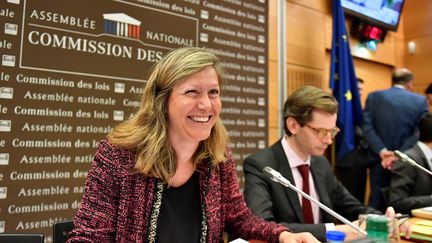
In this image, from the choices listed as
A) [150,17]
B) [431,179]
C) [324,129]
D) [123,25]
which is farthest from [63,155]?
[431,179]

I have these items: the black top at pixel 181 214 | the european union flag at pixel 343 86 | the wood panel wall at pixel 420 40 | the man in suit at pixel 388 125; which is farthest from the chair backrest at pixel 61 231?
the wood panel wall at pixel 420 40

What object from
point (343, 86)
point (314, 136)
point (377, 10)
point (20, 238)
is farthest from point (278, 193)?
point (377, 10)

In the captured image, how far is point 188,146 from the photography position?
1379 mm

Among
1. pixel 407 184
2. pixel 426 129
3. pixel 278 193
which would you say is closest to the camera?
pixel 278 193

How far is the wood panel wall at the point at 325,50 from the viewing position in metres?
3.25

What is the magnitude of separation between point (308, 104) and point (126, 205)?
1193mm

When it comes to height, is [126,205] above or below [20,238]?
above

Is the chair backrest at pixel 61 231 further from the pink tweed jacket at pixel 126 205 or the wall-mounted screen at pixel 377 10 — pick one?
the wall-mounted screen at pixel 377 10

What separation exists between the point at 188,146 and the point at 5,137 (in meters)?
1.03

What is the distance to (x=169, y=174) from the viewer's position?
1311 mm

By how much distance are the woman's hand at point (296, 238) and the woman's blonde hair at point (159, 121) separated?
37 centimetres

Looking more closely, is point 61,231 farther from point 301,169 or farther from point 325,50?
point 325,50

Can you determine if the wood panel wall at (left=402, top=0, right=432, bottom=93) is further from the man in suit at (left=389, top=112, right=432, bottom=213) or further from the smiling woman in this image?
the smiling woman

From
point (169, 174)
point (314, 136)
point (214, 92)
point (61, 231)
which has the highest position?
point (214, 92)
